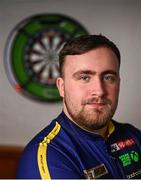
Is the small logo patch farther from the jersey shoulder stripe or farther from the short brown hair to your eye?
the short brown hair

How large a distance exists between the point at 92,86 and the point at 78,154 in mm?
217

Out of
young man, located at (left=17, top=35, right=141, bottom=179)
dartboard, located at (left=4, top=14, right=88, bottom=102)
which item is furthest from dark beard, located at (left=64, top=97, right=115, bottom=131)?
dartboard, located at (left=4, top=14, right=88, bottom=102)

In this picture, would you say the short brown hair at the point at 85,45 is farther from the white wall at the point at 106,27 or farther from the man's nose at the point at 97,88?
the white wall at the point at 106,27

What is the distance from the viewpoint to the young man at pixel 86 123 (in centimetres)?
86

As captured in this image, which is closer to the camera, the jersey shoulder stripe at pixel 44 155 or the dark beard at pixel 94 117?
the jersey shoulder stripe at pixel 44 155

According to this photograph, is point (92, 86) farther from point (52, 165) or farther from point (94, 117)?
point (52, 165)

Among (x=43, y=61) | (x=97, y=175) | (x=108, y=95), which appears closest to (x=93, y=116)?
(x=108, y=95)

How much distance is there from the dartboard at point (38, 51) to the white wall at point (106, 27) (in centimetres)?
5

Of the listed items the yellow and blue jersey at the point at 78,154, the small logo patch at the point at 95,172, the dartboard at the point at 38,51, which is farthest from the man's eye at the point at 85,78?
the dartboard at the point at 38,51

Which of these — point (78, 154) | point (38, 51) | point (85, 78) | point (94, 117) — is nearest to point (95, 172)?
point (78, 154)

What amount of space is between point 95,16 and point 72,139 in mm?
1393

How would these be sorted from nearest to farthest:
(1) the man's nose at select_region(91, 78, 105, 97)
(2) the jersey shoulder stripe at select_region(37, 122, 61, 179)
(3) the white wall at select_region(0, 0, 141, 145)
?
1. (2) the jersey shoulder stripe at select_region(37, 122, 61, 179)
2. (1) the man's nose at select_region(91, 78, 105, 97)
3. (3) the white wall at select_region(0, 0, 141, 145)

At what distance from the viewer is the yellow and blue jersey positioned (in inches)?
32.2

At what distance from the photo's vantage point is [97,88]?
3.03 ft
